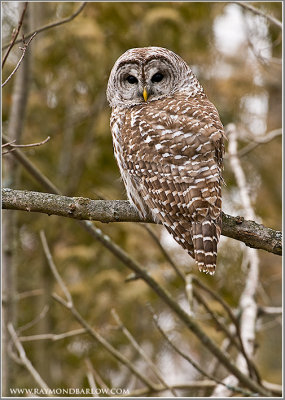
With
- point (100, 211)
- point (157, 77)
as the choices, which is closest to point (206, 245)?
point (100, 211)

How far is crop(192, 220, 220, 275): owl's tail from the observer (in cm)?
352

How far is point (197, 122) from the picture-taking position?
13.1ft

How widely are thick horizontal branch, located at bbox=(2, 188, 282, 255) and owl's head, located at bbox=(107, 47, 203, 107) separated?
1.52 metres

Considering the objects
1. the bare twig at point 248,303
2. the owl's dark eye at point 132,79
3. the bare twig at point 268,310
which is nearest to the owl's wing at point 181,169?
the owl's dark eye at point 132,79

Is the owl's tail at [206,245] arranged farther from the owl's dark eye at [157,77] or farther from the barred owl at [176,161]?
the owl's dark eye at [157,77]

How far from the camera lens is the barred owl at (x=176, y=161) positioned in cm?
363

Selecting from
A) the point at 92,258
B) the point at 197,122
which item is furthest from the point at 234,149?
the point at 92,258

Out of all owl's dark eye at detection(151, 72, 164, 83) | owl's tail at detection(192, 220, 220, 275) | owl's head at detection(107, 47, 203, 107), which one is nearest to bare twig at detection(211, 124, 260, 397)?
owl's head at detection(107, 47, 203, 107)

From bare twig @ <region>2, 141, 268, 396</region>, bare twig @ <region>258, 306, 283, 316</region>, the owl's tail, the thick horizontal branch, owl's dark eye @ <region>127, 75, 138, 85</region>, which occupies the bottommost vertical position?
bare twig @ <region>258, 306, 283, 316</region>

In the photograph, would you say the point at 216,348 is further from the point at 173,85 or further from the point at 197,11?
the point at 197,11

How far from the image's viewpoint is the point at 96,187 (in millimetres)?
7418

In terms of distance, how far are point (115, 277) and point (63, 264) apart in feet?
2.78

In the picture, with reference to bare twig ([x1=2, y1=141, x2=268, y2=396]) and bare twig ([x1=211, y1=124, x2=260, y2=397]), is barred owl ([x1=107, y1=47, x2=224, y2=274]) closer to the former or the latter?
bare twig ([x1=2, y1=141, x2=268, y2=396])

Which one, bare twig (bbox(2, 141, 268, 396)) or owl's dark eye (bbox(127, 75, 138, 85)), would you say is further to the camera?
owl's dark eye (bbox(127, 75, 138, 85))
